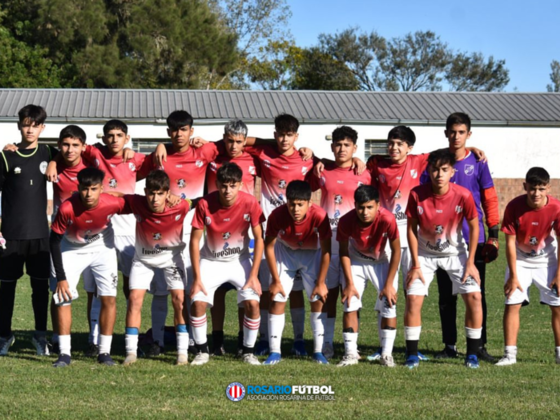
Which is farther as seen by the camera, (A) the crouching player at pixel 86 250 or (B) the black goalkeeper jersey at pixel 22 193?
(B) the black goalkeeper jersey at pixel 22 193

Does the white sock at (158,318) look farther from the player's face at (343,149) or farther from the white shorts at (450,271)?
the white shorts at (450,271)

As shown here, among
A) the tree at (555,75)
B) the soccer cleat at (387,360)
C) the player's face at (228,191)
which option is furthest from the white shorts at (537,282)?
the tree at (555,75)

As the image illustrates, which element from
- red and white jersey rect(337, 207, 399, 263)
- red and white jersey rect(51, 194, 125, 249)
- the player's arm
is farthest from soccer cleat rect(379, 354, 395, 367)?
red and white jersey rect(51, 194, 125, 249)

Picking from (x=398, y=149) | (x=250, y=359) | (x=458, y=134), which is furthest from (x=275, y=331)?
(x=458, y=134)

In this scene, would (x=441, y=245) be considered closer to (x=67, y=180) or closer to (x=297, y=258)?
(x=297, y=258)

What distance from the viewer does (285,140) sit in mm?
8062

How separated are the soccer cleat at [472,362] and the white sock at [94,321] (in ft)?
11.8

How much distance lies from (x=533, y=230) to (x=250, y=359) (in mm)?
2912

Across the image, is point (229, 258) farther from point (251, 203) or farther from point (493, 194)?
point (493, 194)

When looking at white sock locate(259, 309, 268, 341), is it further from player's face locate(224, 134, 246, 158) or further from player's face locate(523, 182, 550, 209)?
player's face locate(523, 182, 550, 209)

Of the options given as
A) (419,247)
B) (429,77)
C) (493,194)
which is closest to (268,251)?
(419,247)

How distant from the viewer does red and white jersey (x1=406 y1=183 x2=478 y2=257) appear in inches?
290

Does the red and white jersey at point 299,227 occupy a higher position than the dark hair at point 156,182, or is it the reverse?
the dark hair at point 156,182

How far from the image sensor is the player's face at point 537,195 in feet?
24.1
